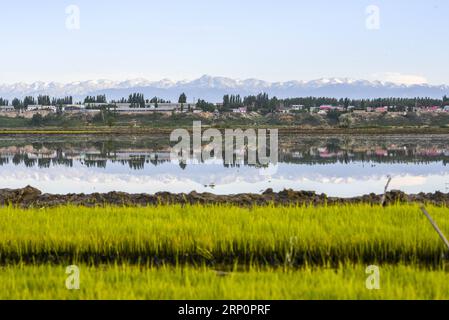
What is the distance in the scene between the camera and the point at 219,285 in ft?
22.5

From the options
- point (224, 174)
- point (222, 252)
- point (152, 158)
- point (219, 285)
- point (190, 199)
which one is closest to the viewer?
point (219, 285)

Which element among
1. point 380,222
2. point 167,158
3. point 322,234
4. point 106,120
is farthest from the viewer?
point 106,120

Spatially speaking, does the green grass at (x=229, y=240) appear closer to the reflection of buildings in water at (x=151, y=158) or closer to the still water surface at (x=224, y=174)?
the still water surface at (x=224, y=174)

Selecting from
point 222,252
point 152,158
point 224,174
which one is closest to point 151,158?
point 152,158

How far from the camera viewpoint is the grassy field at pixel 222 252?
668 cm

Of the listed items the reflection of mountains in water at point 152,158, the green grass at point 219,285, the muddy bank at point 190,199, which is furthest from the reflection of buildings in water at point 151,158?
the green grass at point 219,285

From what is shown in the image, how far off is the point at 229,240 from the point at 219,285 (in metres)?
2.98

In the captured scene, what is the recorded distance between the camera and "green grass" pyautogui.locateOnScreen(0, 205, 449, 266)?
951 cm

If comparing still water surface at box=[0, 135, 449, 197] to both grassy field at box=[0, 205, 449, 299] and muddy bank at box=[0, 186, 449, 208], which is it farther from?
grassy field at box=[0, 205, 449, 299]

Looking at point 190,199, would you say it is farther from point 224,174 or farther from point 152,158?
point 152,158

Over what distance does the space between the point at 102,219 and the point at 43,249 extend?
1.74 meters
